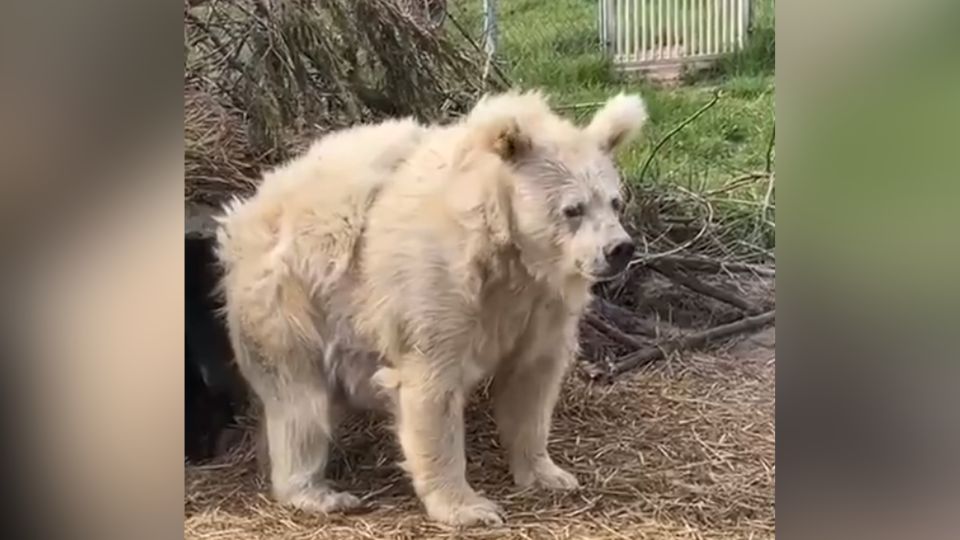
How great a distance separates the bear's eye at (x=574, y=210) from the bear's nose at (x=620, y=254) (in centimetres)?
5

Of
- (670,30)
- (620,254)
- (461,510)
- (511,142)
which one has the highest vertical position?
(670,30)

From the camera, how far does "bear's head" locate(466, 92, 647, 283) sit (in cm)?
125

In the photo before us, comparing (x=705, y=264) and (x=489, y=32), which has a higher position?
(x=489, y=32)

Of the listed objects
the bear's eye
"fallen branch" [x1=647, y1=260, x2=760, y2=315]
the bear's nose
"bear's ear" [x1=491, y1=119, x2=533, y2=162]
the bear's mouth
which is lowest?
"fallen branch" [x1=647, y1=260, x2=760, y2=315]

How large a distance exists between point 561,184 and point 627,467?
1.13 feet

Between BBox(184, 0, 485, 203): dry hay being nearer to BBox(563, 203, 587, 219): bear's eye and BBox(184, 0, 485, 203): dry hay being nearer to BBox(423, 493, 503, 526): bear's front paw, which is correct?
BBox(563, 203, 587, 219): bear's eye

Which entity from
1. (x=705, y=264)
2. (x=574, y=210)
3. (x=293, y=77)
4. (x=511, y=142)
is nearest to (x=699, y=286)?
(x=705, y=264)

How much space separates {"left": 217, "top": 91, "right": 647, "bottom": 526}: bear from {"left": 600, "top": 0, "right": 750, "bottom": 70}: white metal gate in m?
0.06

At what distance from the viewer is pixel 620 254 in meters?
1.26

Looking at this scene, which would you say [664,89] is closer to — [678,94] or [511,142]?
[678,94]

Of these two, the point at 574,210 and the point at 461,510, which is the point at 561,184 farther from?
the point at 461,510

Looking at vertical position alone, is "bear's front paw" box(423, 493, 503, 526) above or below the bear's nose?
below

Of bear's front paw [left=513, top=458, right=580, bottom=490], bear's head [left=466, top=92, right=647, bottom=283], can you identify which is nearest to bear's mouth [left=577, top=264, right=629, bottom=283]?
bear's head [left=466, top=92, right=647, bottom=283]

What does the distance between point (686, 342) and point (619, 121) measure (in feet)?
0.89
